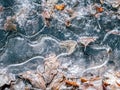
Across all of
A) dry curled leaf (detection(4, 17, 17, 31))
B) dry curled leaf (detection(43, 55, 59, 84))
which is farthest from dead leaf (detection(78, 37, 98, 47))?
dry curled leaf (detection(4, 17, 17, 31))

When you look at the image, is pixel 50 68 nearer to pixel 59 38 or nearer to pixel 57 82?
pixel 57 82

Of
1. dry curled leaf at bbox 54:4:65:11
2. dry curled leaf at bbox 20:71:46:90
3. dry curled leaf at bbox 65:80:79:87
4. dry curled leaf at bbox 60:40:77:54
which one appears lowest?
dry curled leaf at bbox 65:80:79:87

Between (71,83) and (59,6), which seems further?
(59,6)

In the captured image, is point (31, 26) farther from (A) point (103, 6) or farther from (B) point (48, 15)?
(A) point (103, 6)

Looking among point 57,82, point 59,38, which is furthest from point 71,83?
point 59,38

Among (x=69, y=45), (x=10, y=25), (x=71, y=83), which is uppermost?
(x=10, y=25)

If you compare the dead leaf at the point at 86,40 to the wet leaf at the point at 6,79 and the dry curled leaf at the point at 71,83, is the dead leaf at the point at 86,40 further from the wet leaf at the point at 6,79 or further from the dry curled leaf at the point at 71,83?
the wet leaf at the point at 6,79

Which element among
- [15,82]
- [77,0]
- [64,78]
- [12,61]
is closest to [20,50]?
[12,61]

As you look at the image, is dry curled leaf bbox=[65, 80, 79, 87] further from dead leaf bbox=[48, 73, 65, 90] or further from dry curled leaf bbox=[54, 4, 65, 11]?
dry curled leaf bbox=[54, 4, 65, 11]

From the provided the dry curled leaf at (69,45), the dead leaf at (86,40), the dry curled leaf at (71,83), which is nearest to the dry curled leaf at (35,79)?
the dry curled leaf at (71,83)
